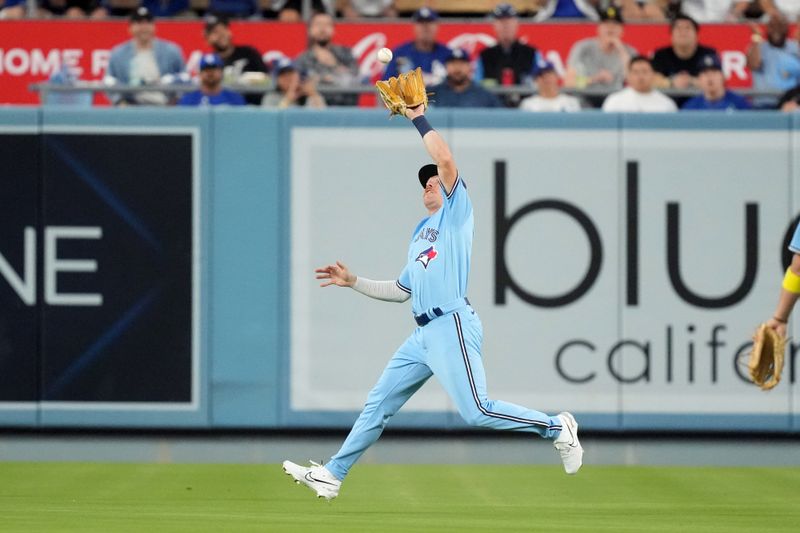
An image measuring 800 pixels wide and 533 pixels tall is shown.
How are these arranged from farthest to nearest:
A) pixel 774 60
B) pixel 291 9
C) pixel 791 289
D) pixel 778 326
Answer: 1. pixel 291 9
2. pixel 774 60
3. pixel 778 326
4. pixel 791 289

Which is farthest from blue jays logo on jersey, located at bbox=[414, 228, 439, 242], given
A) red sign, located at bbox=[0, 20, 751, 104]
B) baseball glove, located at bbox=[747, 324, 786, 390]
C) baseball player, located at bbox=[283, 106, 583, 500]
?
red sign, located at bbox=[0, 20, 751, 104]

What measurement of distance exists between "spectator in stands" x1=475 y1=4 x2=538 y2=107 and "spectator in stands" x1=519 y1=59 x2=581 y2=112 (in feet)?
2.38

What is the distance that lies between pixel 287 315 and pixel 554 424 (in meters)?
5.27

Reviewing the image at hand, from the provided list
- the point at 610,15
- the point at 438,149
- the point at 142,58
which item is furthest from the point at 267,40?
the point at 438,149

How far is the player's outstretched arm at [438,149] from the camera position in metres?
7.92

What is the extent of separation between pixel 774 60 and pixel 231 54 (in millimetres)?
6192

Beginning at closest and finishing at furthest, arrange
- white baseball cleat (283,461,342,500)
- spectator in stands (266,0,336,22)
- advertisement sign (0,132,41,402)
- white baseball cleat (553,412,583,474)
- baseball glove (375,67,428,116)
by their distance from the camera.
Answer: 1. baseball glove (375,67,428,116)
2. white baseball cleat (283,461,342,500)
3. white baseball cleat (553,412,583,474)
4. advertisement sign (0,132,41,402)
5. spectator in stands (266,0,336,22)

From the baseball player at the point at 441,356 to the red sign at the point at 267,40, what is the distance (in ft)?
26.3

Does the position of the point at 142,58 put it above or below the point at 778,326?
above

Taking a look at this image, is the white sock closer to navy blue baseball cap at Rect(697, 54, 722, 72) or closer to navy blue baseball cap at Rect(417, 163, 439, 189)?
navy blue baseball cap at Rect(417, 163, 439, 189)

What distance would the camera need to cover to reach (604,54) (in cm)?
1512

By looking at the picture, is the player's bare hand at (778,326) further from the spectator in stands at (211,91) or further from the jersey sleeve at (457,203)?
the spectator in stands at (211,91)

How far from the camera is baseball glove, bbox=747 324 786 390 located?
22.8 ft

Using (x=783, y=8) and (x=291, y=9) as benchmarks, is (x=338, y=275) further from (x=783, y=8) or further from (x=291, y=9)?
(x=783, y=8)
